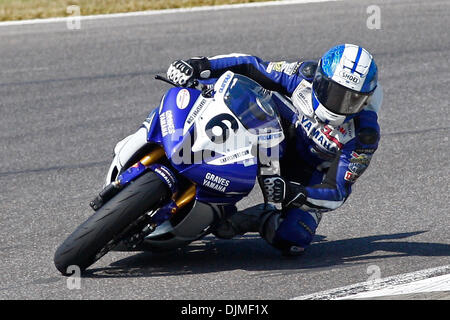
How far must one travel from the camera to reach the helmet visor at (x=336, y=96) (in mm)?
5848

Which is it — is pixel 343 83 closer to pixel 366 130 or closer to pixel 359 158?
pixel 366 130

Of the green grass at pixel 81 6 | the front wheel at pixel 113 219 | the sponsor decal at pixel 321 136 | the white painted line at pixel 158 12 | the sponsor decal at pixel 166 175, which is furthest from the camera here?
the green grass at pixel 81 6

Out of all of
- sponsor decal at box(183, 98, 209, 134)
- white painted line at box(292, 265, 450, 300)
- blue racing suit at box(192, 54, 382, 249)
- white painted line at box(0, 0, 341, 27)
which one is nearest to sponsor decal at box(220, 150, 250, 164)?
sponsor decal at box(183, 98, 209, 134)

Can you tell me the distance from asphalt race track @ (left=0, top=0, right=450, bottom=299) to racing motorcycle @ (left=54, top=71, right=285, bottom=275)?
27cm

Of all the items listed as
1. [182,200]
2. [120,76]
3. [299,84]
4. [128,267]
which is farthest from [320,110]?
[120,76]

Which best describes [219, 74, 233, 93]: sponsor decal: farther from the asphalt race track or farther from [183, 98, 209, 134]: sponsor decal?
the asphalt race track

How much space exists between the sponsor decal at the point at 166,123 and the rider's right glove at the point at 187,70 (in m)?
0.40

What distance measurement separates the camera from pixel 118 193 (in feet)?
17.7

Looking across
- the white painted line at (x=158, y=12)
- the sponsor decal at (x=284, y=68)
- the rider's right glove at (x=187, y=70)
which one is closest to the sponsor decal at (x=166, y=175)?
the rider's right glove at (x=187, y=70)

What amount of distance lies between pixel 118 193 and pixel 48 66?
18.2 feet

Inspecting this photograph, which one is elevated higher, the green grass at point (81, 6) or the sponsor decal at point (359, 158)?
the green grass at point (81, 6)

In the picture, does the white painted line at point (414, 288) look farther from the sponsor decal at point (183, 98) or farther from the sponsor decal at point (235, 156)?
the sponsor decal at point (183, 98)

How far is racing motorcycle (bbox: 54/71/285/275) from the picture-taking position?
535 centimetres
